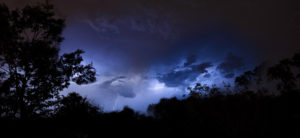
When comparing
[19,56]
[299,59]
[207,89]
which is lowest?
[207,89]

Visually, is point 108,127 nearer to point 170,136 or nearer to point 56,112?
point 56,112

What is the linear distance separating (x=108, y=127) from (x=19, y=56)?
9141 mm

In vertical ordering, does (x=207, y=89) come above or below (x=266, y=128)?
above

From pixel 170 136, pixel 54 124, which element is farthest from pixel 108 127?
pixel 170 136

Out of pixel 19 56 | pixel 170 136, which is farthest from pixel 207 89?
pixel 19 56

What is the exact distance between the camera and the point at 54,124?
→ 10.7 metres

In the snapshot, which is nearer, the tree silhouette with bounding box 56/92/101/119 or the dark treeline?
the dark treeline

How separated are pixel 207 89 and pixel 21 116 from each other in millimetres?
13973

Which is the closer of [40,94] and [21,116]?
[21,116]

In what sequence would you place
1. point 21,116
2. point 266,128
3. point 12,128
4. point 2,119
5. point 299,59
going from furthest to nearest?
point 299,59 → point 21,116 → point 2,119 → point 12,128 → point 266,128

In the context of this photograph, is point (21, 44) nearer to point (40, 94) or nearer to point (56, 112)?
point (40, 94)

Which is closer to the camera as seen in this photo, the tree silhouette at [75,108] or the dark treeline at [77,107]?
the dark treeline at [77,107]

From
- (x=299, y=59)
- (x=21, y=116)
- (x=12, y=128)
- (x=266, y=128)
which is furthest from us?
(x=299, y=59)

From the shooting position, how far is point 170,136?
7227 millimetres
